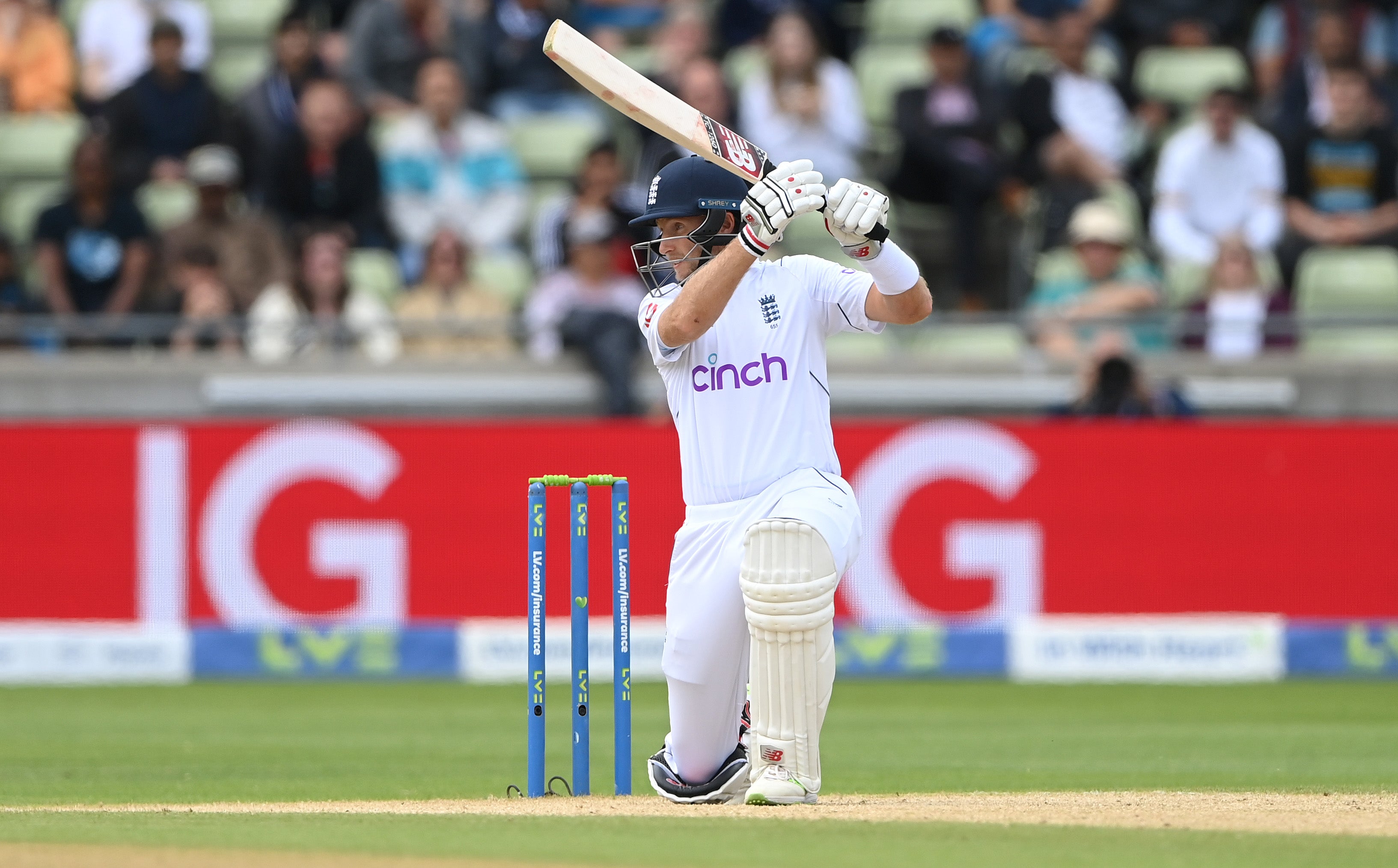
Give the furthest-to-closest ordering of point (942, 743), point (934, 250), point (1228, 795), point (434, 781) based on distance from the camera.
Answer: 1. point (934, 250)
2. point (942, 743)
3. point (434, 781)
4. point (1228, 795)

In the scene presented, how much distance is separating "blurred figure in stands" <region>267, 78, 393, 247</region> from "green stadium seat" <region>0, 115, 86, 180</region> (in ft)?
5.06

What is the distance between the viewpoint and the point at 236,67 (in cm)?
1384

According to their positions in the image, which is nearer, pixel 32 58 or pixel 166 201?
pixel 166 201

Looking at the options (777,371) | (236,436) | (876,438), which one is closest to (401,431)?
(236,436)

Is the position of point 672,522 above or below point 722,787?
above

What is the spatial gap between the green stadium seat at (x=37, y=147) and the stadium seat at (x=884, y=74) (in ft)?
16.2

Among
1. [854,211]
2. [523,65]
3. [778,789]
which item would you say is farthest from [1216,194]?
[778,789]

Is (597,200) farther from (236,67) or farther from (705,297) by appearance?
(705,297)

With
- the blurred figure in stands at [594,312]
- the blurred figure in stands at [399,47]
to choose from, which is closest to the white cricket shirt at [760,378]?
the blurred figure in stands at [594,312]

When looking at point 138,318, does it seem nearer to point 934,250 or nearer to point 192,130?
point 192,130

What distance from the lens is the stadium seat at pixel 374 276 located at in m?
12.0

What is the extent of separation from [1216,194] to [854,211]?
24.8 feet

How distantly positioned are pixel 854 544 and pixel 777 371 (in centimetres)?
51

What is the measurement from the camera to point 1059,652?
10.9 metres
